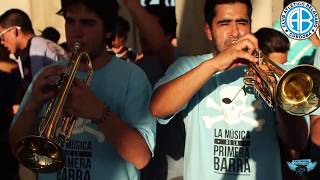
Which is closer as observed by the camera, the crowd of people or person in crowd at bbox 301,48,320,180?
the crowd of people

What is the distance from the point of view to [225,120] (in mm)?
3246

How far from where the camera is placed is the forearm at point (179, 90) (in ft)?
10.4

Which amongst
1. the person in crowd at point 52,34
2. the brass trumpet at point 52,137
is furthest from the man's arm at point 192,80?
the person in crowd at point 52,34

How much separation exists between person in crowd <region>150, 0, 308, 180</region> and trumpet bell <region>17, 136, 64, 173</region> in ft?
1.85

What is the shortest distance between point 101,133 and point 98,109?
0.61 ft

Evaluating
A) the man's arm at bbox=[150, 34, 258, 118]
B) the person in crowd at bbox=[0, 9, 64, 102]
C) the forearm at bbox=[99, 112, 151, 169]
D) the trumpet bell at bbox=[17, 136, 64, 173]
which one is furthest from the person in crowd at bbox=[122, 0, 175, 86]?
the person in crowd at bbox=[0, 9, 64, 102]

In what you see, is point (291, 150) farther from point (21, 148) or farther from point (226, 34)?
point (21, 148)

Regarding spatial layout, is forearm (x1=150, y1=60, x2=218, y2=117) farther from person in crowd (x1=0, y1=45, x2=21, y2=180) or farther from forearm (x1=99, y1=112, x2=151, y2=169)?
person in crowd (x1=0, y1=45, x2=21, y2=180)

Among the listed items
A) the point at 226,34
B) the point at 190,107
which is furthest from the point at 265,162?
the point at 226,34

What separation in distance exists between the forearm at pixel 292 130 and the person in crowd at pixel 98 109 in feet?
2.12

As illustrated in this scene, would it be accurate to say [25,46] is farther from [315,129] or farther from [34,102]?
[315,129]

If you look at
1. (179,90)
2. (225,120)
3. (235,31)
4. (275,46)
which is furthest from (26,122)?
(275,46)

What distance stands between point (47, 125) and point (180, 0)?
9.43 feet

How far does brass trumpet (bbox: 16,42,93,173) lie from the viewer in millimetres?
2939
